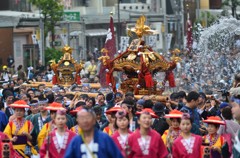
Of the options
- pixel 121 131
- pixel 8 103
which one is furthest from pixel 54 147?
pixel 8 103

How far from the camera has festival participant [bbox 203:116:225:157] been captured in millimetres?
Answer: 14203

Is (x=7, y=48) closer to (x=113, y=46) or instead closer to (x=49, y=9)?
(x=49, y=9)

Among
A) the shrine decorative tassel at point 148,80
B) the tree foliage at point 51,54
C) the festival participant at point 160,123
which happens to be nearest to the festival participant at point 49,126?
the festival participant at point 160,123

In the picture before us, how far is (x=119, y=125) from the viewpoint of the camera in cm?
1336

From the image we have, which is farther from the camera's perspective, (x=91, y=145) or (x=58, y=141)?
(x=58, y=141)

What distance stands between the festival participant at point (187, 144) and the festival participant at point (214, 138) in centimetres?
53

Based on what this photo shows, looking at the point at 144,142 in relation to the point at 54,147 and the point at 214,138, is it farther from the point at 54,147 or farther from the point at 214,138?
the point at 214,138

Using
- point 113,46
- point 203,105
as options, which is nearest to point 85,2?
point 113,46

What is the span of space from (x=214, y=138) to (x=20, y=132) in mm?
3158

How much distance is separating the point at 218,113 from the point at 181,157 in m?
3.82

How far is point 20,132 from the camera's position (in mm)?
16047

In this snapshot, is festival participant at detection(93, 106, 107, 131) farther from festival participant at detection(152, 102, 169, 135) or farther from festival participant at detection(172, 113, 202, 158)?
festival participant at detection(172, 113, 202, 158)

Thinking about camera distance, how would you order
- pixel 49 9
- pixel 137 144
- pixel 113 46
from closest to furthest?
pixel 137 144, pixel 113 46, pixel 49 9

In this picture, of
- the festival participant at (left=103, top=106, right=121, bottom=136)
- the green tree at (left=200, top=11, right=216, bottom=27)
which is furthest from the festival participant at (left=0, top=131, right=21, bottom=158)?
the green tree at (left=200, top=11, right=216, bottom=27)
